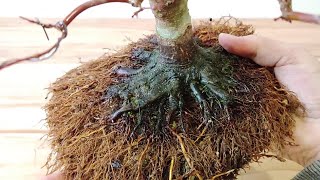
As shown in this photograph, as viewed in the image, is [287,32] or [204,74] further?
[287,32]

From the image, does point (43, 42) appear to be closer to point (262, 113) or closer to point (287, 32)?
point (287, 32)

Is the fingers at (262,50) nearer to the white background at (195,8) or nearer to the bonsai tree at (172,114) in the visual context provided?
the bonsai tree at (172,114)

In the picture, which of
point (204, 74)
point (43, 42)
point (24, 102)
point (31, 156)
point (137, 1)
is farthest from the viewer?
point (43, 42)

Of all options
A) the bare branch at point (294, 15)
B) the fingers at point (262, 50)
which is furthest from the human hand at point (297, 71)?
the bare branch at point (294, 15)

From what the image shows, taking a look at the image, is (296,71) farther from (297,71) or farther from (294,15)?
(294,15)

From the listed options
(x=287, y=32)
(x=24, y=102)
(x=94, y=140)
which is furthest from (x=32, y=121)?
(x=287, y=32)

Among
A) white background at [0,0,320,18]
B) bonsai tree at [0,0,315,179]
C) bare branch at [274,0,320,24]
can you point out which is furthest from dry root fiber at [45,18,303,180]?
white background at [0,0,320,18]

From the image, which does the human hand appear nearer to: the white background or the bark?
the bark
